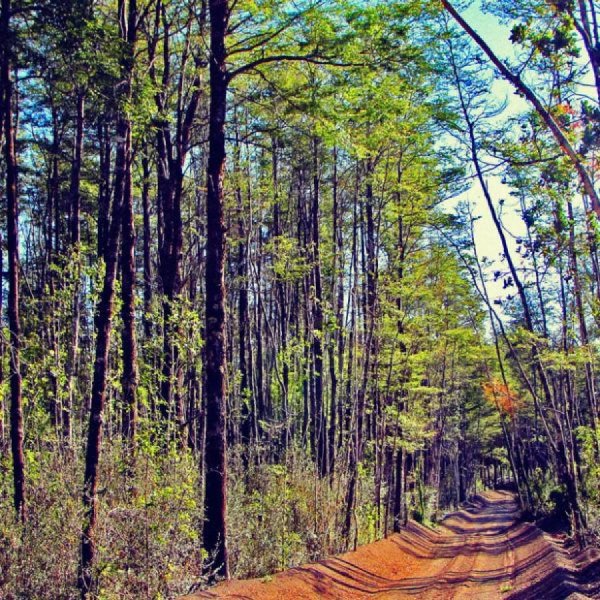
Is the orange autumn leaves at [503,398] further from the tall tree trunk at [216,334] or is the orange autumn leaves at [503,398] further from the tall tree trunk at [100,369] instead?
the tall tree trunk at [100,369]

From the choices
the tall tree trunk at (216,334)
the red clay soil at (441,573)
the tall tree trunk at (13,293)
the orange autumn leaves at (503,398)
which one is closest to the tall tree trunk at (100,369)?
the tall tree trunk at (13,293)

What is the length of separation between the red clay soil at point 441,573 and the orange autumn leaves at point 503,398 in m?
11.5

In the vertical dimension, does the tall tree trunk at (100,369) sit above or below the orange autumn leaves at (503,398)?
above

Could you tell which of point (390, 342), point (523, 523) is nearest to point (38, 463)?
point (390, 342)

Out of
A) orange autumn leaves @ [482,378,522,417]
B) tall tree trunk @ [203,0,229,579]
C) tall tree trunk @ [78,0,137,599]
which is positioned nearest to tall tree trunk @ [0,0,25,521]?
tall tree trunk @ [78,0,137,599]

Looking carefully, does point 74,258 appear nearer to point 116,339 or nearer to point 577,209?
point 116,339

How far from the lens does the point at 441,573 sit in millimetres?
17578

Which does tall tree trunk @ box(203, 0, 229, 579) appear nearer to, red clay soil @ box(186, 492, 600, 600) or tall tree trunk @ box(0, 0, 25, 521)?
red clay soil @ box(186, 492, 600, 600)

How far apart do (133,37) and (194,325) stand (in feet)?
15.0

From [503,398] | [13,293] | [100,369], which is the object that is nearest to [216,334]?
[100,369]

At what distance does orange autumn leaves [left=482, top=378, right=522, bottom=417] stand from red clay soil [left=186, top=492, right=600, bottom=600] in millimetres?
11500

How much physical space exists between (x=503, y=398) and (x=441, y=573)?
84.6 ft

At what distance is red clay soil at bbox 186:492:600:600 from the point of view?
1134cm

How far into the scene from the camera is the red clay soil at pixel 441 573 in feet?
37.2
